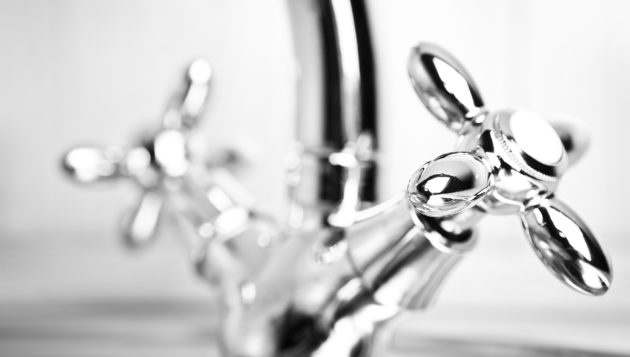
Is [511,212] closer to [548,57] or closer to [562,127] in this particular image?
[562,127]

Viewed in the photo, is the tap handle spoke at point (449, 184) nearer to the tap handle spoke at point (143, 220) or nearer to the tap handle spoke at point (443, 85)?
the tap handle spoke at point (443, 85)

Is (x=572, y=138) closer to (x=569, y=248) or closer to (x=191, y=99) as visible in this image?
(x=569, y=248)

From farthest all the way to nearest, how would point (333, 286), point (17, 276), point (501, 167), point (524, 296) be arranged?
point (17, 276) < point (524, 296) < point (333, 286) < point (501, 167)

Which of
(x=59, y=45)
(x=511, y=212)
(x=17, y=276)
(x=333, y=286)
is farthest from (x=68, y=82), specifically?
(x=511, y=212)

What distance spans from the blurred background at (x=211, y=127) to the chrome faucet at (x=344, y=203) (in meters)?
0.27

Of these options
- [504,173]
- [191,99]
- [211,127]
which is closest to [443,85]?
[504,173]

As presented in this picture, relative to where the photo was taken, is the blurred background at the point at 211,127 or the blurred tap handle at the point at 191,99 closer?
the blurred tap handle at the point at 191,99

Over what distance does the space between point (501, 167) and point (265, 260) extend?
190 millimetres

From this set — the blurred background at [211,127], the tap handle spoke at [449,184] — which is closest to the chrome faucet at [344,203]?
the tap handle spoke at [449,184]

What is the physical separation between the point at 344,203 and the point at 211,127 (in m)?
0.57

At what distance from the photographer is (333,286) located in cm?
40

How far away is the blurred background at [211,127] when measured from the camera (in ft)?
2.70

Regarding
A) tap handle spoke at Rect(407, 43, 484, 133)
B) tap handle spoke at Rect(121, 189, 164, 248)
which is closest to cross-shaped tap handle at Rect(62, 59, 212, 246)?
tap handle spoke at Rect(121, 189, 164, 248)

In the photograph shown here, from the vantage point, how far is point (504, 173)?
0.29 meters
